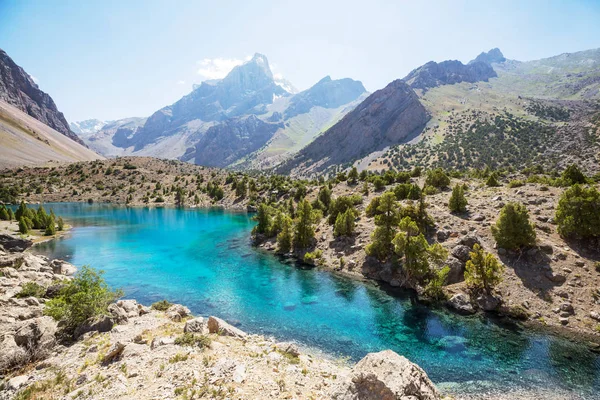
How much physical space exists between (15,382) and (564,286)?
52766mm

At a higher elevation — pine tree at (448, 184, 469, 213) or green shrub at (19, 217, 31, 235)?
pine tree at (448, 184, 469, 213)

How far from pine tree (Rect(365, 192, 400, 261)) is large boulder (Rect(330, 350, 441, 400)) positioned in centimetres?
3590

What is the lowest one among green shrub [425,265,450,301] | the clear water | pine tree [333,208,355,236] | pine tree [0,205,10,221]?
the clear water

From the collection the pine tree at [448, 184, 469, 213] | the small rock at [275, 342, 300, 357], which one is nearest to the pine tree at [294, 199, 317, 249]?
the pine tree at [448, 184, 469, 213]

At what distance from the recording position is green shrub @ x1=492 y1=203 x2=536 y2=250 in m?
41.0

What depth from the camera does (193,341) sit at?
2270 centimetres

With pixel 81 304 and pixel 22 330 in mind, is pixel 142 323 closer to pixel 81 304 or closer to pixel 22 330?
pixel 81 304

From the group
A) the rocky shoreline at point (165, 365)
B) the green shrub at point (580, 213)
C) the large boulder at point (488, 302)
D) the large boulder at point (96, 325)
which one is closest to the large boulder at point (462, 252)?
the large boulder at point (488, 302)

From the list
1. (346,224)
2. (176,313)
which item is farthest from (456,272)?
(176,313)

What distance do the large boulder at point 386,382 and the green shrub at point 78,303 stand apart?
959 inches

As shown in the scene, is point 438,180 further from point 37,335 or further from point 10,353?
point 10,353

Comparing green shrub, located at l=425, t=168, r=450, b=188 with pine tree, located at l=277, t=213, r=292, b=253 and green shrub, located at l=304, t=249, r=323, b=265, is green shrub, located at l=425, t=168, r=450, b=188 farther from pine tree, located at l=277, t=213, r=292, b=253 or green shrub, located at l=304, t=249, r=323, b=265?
pine tree, located at l=277, t=213, r=292, b=253

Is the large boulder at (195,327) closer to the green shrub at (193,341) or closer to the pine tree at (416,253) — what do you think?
the green shrub at (193,341)

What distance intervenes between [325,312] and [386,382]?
25.2 m
